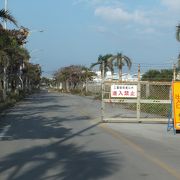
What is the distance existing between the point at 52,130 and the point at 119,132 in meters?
2.56

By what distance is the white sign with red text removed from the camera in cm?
2519

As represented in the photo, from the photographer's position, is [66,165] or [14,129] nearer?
[66,165]

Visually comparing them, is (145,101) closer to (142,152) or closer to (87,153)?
(142,152)

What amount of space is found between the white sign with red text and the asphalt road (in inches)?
119

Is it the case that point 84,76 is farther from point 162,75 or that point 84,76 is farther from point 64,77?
point 162,75

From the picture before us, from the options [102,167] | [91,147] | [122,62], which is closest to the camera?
[102,167]

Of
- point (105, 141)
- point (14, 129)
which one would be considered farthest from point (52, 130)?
point (105, 141)

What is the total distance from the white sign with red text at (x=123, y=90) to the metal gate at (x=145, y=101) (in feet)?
0.34

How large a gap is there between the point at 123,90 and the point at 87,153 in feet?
37.4

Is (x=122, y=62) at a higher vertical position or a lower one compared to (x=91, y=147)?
higher

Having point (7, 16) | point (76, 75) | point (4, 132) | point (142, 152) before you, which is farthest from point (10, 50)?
point (76, 75)

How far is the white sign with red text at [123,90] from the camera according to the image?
25188 millimetres

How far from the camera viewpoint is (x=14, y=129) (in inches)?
838

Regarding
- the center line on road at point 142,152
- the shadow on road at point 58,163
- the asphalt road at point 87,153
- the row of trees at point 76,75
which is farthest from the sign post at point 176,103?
the row of trees at point 76,75
